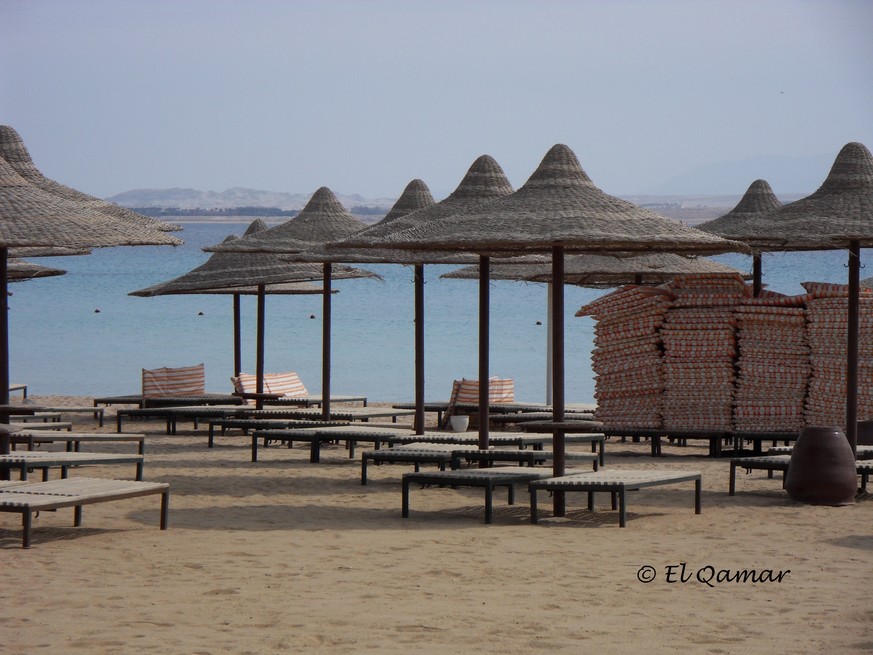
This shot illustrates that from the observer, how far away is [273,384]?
18.2m

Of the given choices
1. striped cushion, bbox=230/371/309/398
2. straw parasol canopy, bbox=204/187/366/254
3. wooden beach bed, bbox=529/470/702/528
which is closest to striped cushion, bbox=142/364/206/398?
striped cushion, bbox=230/371/309/398

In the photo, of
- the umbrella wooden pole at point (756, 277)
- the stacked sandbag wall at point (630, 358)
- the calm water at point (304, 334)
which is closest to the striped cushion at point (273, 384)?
the stacked sandbag wall at point (630, 358)

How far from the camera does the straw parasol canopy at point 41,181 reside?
43.2 feet

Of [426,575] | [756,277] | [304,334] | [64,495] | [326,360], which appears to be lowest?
[426,575]

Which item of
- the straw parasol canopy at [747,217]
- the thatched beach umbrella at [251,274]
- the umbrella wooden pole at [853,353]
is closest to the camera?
the umbrella wooden pole at [853,353]

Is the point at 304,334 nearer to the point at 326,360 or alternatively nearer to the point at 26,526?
the point at 326,360

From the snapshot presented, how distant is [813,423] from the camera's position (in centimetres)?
1337

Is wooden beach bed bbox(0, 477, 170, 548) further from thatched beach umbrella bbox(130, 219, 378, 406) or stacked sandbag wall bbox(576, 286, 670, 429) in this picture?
thatched beach umbrella bbox(130, 219, 378, 406)

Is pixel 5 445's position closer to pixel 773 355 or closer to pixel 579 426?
pixel 579 426

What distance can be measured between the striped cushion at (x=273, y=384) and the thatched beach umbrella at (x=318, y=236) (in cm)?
275

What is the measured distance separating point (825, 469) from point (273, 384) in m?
9.46

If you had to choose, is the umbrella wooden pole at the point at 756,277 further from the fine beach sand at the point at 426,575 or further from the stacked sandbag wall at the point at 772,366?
the fine beach sand at the point at 426,575

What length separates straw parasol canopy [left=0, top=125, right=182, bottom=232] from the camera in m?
13.2

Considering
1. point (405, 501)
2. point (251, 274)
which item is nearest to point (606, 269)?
point (251, 274)
